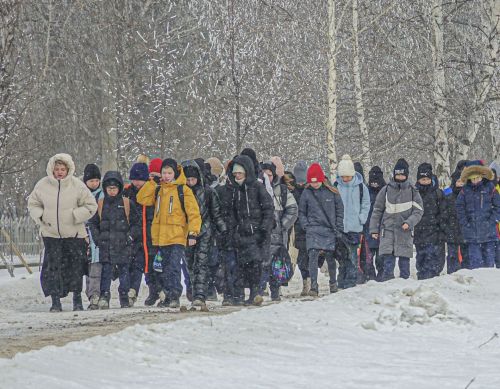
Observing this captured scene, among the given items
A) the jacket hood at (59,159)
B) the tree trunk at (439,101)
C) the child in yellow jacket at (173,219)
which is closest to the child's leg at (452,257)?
the child in yellow jacket at (173,219)

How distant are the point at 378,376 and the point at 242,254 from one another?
6.39 meters

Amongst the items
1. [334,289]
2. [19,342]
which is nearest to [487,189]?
[334,289]

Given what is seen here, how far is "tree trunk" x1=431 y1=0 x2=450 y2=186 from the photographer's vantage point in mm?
24406

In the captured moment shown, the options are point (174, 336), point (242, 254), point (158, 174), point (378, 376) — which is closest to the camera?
point (378, 376)

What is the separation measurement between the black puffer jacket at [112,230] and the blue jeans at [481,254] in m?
4.95

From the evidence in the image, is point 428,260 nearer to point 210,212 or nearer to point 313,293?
point 313,293

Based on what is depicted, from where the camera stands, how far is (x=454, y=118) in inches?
986

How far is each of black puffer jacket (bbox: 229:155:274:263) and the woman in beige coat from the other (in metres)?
1.94

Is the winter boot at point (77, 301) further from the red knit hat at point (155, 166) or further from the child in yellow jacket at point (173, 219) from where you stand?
the red knit hat at point (155, 166)

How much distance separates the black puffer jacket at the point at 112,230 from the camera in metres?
14.4

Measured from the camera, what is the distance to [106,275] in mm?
14516

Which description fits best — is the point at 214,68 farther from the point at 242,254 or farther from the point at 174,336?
the point at 174,336

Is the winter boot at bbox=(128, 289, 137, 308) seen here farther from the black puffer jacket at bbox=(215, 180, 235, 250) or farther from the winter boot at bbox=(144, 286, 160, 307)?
the black puffer jacket at bbox=(215, 180, 235, 250)

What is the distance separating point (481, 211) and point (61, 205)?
19.4ft
